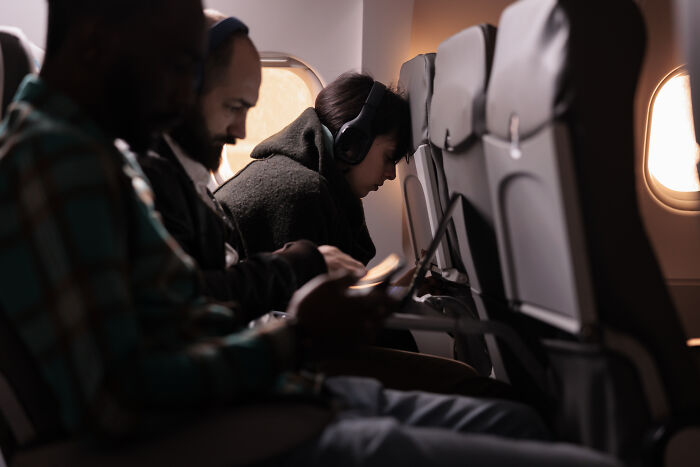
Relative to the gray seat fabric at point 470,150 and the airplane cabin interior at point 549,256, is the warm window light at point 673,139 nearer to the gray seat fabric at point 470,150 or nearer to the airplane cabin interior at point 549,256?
the airplane cabin interior at point 549,256

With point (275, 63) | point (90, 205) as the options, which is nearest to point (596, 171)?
point (90, 205)

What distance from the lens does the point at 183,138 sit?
4.98 feet

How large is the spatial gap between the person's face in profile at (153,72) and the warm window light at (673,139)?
8.33ft

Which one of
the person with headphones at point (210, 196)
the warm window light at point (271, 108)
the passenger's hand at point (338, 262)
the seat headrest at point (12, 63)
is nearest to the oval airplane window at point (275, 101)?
the warm window light at point (271, 108)

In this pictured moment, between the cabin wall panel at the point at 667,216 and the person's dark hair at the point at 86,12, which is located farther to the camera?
the cabin wall panel at the point at 667,216

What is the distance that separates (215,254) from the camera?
4.57 ft

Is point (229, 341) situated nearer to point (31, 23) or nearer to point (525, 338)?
point (525, 338)

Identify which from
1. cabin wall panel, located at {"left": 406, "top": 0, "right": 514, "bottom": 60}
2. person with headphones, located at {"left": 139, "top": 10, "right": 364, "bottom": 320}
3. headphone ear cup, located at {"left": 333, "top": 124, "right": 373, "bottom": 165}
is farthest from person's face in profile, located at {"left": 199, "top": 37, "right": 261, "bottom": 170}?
cabin wall panel, located at {"left": 406, "top": 0, "right": 514, "bottom": 60}

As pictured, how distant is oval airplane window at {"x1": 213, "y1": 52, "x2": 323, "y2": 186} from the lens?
3.32m

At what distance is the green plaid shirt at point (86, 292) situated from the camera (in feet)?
2.40

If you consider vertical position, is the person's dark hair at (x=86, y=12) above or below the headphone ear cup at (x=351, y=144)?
above

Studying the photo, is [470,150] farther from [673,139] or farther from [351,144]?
[673,139]

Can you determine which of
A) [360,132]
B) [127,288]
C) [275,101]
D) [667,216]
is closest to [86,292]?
[127,288]

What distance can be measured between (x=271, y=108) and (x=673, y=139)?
1.91 m
